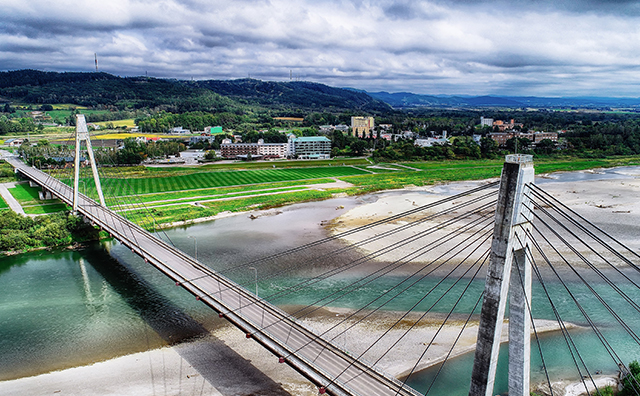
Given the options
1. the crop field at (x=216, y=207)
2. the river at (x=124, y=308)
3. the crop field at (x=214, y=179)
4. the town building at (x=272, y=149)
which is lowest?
the river at (x=124, y=308)

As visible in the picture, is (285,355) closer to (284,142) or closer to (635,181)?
(635,181)

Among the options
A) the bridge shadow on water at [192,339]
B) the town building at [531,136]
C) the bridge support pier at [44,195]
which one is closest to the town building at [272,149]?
the bridge support pier at [44,195]

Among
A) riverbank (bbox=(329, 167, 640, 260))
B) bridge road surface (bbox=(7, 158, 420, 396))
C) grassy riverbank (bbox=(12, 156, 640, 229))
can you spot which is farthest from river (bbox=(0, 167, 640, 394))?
grassy riverbank (bbox=(12, 156, 640, 229))

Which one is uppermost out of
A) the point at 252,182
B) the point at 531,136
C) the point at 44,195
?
the point at 531,136

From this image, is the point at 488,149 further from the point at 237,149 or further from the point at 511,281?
the point at 511,281

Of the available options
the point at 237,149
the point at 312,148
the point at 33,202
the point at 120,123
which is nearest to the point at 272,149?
the point at 237,149

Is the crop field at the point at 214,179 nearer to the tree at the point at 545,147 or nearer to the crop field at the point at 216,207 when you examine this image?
Answer: the crop field at the point at 216,207

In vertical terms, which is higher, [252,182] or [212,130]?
[212,130]
